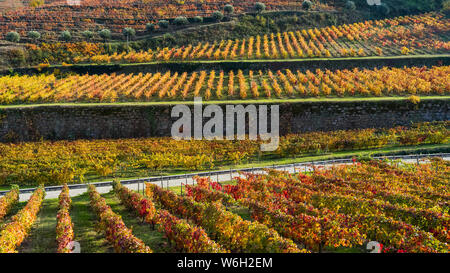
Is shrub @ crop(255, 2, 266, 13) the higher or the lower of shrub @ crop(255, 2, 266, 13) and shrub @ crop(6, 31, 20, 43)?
the higher

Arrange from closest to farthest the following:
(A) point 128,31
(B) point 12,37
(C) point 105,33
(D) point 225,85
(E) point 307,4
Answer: (D) point 225,85
(B) point 12,37
(C) point 105,33
(A) point 128,31
(E) point 307,4

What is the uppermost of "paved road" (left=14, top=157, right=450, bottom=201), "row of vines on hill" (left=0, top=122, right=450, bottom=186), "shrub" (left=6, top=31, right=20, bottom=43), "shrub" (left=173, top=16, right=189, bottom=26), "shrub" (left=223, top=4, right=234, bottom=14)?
"shrub" (left=223, top=4, right=234, bottom=14)

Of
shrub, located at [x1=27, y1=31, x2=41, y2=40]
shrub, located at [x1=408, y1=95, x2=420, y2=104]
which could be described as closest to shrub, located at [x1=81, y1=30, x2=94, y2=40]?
shrub, located at [x1=27, y1=31, x2=41, y2=40]

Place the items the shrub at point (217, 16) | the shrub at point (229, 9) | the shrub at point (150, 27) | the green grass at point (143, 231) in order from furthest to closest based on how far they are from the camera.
Answer: the shrub at point (229, 9) < the shrub at point (217, 16) < the shrub at point (150, 27) < the green grass at point (143, 231)

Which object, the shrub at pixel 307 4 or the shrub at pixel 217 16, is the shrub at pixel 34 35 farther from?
the shrub at pixel 307 4

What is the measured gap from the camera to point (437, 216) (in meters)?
12.4

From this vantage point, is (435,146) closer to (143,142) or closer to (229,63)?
(143,142)

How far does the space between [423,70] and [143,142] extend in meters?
33.2

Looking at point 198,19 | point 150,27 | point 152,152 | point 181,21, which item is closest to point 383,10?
point 198,19

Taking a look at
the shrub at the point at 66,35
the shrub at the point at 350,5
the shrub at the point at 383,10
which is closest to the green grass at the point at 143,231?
the shrub at the point at 66,35

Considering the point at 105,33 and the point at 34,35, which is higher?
the point at 105,33

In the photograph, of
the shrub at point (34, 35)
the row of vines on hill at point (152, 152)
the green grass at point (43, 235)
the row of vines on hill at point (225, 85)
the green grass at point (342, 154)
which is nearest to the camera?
the green grass at point (43, 235)

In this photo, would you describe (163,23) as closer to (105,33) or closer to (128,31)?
(128,31)

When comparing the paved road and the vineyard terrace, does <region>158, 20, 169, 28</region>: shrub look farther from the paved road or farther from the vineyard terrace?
the paved road
